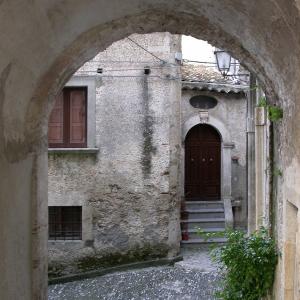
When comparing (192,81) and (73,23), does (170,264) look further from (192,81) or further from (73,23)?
(73,23)

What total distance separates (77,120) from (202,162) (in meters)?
5.13

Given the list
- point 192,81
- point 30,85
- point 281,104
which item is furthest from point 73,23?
point 192,81

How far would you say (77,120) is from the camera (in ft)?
32.9

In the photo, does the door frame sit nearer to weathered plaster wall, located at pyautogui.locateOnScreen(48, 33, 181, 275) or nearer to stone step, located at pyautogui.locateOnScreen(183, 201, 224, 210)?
stone step, located at pyautogui.locateOnScreen(183, 201, 224, 210)

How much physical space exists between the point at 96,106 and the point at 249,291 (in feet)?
21.4

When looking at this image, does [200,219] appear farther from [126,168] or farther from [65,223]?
[65,223]

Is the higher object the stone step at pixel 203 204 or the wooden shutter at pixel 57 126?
the wooden shutter at pixel 57 126

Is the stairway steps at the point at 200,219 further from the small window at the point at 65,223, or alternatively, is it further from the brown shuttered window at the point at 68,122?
the brown shuttered window at the point at 68,122

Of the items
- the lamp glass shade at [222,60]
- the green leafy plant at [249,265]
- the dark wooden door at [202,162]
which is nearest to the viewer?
the green leafy plant at [249,265]

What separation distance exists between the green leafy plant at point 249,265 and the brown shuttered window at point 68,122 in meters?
5.97

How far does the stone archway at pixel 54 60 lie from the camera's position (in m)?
2.88

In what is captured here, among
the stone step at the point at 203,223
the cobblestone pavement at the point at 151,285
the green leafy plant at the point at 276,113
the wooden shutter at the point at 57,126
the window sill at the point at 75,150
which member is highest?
the wooden shutter at the point at 57,126

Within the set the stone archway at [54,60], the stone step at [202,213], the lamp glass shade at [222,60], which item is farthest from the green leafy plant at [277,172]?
the stone step at [202,213]

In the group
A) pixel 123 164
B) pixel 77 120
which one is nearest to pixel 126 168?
pixel 123 164
